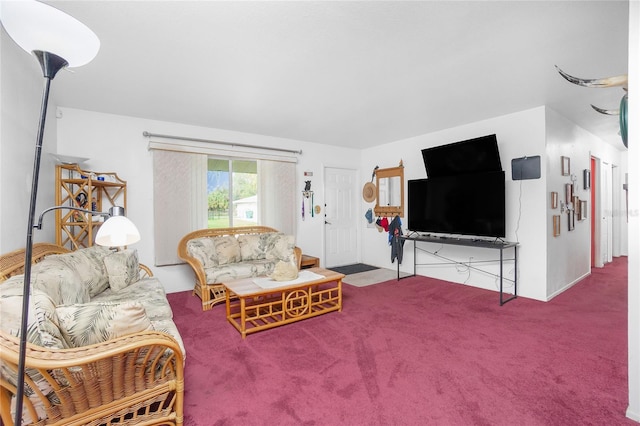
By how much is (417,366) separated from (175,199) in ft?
11.6

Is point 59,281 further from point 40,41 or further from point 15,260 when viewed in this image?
point 40,41

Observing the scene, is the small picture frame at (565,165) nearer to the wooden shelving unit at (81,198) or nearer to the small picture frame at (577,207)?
the small picture frame at (577,207)

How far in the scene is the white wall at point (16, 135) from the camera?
6.35ft

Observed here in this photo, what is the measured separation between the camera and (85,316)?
1.33m

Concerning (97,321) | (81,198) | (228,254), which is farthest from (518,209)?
(81,198)

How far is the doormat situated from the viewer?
17.0 ft

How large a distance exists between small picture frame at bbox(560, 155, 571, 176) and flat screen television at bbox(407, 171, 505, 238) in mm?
1035

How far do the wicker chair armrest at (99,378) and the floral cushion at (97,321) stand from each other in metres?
0.10

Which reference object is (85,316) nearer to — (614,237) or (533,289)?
(533,289)

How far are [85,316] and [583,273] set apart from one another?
6.21 metres

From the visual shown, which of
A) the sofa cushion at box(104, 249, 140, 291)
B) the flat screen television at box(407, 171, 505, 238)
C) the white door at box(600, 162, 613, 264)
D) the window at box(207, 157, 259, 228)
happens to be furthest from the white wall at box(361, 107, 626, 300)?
the sofa cushion at box(104, 249, 140, 291)

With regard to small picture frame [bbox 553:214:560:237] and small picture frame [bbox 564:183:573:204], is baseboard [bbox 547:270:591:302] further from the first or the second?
small picture frame [bbox 564:183:573:204]

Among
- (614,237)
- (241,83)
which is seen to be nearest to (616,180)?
(614,237)

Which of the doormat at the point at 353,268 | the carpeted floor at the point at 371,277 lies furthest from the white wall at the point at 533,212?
the doormat at the point at 353,268
